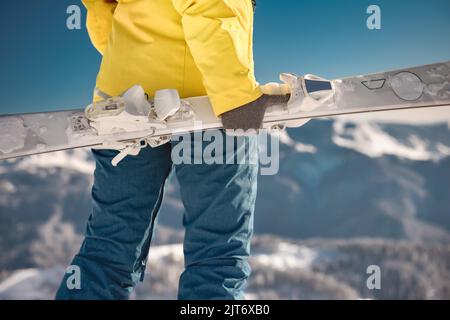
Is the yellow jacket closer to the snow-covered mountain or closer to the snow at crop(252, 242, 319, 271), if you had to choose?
the snow-covered mountain

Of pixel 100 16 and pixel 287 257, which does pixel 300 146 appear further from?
pixel 100 16

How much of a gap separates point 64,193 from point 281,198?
928 mm

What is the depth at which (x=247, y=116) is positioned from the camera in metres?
0.79

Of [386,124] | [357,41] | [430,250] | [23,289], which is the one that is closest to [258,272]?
[430,250]

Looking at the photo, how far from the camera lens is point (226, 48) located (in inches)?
29.7

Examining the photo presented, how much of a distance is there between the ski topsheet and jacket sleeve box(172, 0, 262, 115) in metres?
0.12

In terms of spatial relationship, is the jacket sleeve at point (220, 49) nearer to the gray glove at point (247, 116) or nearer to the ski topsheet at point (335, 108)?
the gray glove at point (247, 116)

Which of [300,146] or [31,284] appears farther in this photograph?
[300,146]

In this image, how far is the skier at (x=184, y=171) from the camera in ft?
2.52

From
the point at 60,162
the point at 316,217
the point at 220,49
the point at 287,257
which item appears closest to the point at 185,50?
the point at 220,49

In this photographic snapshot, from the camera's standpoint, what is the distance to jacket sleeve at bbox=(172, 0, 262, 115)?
755mm

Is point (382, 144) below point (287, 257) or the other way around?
the other way around

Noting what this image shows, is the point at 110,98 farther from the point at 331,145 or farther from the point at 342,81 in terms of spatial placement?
the point at 331,145

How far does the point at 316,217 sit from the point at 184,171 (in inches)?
58.3
